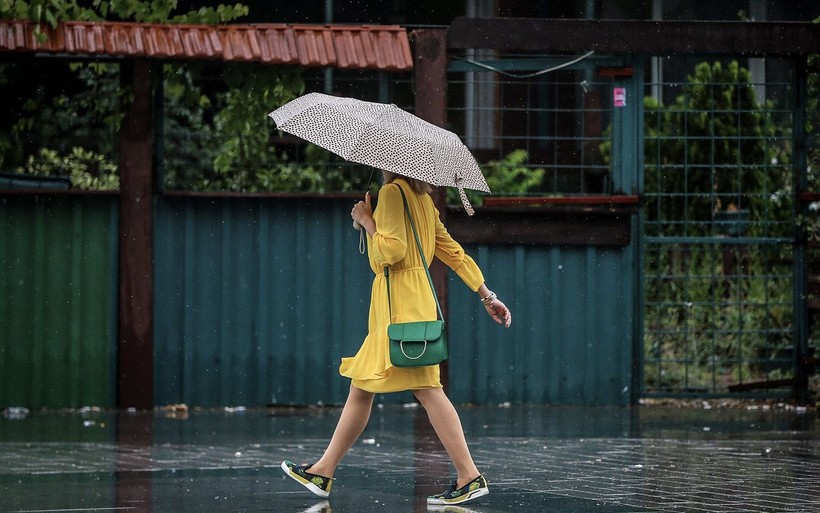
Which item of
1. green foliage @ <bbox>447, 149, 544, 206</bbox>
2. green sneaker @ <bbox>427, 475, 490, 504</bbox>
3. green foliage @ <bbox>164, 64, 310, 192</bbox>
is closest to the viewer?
green sneaker @ <bbox>427, 475, 490, 504</bbox>

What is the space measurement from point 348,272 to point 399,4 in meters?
4.62

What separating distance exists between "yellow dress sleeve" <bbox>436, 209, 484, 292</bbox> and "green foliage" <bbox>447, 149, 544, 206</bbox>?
530cm

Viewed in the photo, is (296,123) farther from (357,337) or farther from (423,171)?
(357,337)

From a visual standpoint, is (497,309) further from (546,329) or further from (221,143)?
(221,143)

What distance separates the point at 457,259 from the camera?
7.68m

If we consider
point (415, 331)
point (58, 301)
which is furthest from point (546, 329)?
point (415, 331)

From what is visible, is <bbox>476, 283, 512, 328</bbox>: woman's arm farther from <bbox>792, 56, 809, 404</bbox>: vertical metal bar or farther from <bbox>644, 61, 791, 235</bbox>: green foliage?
<bbox>644, 61, 791, 235</bbox>: green foliage

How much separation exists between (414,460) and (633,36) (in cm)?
468

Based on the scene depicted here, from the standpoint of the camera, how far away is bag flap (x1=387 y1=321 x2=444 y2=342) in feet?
23.4

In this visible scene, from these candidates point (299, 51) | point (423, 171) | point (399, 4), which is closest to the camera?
point (423, 171)

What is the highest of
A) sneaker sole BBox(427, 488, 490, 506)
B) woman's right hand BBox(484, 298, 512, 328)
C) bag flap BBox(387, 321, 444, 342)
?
woman's right hand BBox(484, 298, 512, 328)

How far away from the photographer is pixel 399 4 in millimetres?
15812

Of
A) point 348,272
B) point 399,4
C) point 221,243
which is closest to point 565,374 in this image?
point 348,272

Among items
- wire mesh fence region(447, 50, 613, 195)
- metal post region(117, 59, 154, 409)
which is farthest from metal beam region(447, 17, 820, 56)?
metal post region(117, 59, 154, 409)
